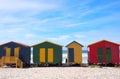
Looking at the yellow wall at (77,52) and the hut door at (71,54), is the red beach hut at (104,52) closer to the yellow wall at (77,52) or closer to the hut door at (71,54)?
the yellow wall at (77,52)

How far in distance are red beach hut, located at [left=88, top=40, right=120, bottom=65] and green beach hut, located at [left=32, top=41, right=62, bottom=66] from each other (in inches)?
151

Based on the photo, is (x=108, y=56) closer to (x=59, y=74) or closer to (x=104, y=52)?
(x=104, y=52)

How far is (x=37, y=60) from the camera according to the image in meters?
35.1

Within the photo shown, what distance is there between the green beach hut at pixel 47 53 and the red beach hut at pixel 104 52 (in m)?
3.83

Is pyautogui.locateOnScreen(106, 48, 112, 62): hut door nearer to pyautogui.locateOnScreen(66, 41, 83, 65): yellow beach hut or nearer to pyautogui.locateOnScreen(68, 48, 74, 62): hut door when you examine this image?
pyautogui.locateOnScreen(66, 41, 83, 65): yellow beach hut

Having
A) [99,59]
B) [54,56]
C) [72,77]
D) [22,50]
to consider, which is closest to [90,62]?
[99,59]

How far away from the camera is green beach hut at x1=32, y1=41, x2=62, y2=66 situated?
35.0 m

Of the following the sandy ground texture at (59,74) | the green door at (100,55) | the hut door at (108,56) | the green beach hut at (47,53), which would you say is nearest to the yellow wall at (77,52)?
the green beach hut at (47,53)

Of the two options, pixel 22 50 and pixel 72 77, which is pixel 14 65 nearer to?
pixel 22 50

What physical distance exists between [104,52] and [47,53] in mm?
6787

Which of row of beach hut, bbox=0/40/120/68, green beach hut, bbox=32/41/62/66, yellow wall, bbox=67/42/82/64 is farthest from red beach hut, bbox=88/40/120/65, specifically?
green beach hut, bbox=32/41/62/66

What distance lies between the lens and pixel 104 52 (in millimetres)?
35000

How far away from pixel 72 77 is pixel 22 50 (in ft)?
44.7

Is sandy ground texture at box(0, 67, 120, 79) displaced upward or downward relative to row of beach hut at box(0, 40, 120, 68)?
downward
